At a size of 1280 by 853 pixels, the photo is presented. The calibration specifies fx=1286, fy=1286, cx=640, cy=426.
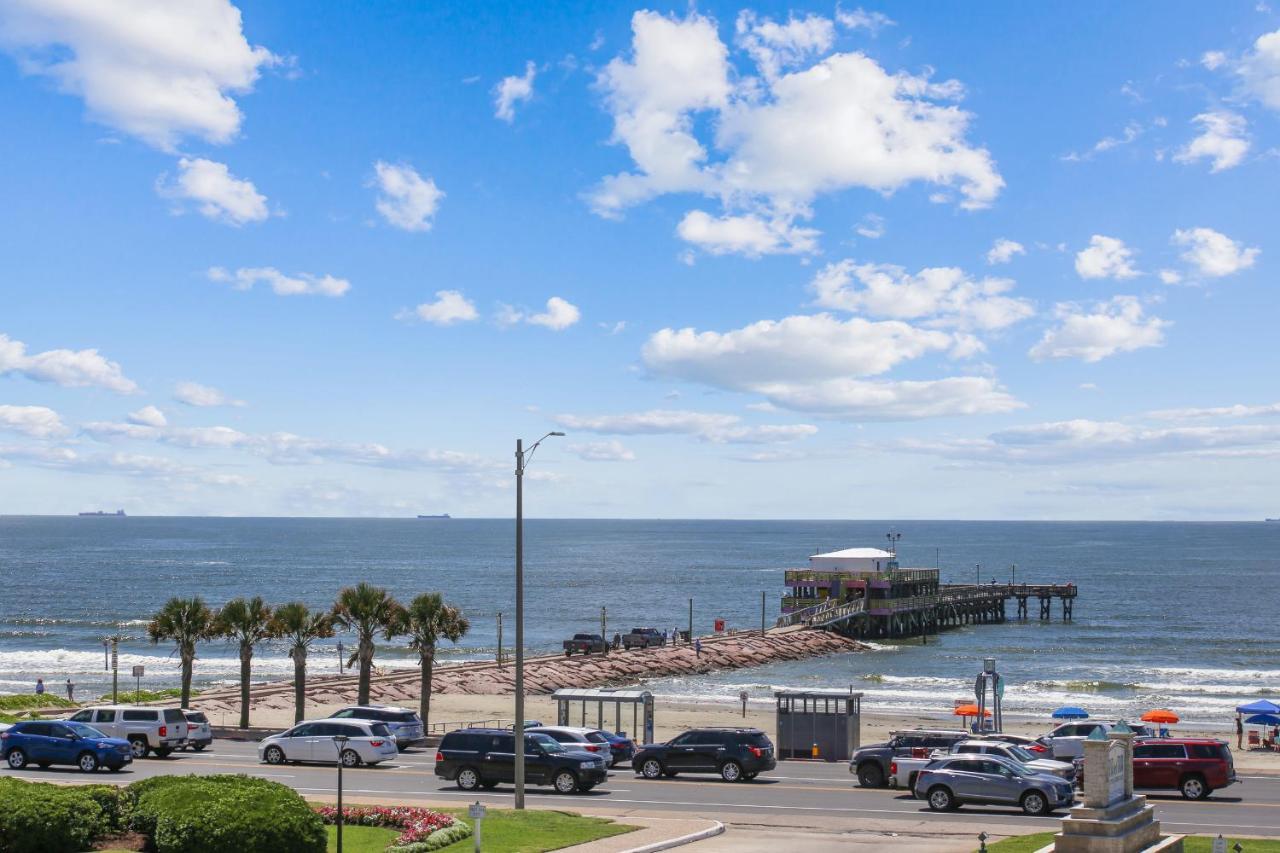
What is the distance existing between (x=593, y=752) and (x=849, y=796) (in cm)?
695

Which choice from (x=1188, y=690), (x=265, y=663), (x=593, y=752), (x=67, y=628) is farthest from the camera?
(x=67, y=628)

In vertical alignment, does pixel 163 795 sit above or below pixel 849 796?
above

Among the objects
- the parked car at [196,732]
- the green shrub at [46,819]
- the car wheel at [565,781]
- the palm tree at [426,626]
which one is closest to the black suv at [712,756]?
the car wheel at [565,781]

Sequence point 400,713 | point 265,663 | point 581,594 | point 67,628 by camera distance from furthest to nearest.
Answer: point 581,594, point 67,628, point 265,663, point 400,713

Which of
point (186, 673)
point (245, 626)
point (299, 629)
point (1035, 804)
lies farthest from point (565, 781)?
point (186, 673)

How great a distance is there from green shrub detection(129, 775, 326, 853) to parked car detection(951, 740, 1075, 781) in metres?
17.2

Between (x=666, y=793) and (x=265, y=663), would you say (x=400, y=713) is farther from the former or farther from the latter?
(x=265, y=663)

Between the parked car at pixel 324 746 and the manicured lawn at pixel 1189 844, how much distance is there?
19.5 m

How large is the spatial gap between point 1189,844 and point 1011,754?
7893 millimetres

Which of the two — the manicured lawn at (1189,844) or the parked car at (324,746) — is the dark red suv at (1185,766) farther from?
the parked car at (324,746)

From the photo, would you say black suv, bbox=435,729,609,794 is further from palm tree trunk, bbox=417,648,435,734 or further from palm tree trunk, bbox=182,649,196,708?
palm tree trunk, bbox=182,649,196,708

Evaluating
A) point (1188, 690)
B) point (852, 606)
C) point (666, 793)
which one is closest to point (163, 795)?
point (666, 793)

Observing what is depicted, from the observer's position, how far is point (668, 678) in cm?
7925

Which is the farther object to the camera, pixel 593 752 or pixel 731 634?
pixel 731 634
